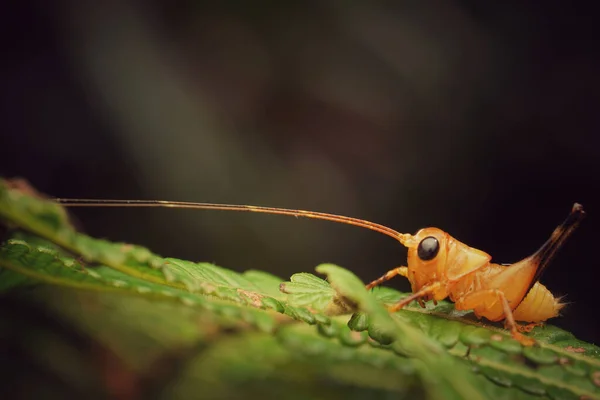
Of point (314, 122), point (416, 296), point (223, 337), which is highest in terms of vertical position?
point (314, 122)

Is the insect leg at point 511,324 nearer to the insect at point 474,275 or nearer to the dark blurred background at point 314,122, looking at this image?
the insect at point 474,275

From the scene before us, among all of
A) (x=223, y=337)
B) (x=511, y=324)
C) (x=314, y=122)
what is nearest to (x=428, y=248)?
(x=511, y=324)

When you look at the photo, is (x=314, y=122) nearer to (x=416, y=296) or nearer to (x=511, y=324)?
(x=416, y=296)

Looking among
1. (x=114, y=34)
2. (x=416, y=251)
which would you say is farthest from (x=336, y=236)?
(x=416, y=251)

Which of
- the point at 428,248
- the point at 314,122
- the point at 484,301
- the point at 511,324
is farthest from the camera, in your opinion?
the point at 314,122

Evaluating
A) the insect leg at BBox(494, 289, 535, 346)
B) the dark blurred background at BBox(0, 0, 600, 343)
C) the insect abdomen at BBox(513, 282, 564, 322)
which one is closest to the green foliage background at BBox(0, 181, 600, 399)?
the insect leg at BBox(494, 289, 535, 346)

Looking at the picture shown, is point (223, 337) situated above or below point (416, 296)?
above

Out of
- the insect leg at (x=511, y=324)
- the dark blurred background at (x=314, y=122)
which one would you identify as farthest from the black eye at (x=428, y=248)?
the dark blurred background at (x=314, y=122)

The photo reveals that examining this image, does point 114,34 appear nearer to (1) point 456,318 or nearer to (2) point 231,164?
(2) point 231,164
